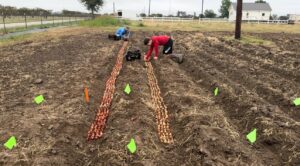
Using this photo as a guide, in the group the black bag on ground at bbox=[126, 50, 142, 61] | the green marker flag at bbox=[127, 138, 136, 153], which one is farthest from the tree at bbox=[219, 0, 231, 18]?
the green marker flag at bbox=[127, 138, 136, 153]

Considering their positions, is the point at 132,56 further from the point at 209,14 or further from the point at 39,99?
the point at 209,14

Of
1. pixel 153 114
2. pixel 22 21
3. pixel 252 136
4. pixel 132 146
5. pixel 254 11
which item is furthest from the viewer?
pixel 254 11

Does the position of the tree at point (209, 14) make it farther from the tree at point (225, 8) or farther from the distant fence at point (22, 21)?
the distant fence at point (22, 21)

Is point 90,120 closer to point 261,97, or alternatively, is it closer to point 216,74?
point 261,97

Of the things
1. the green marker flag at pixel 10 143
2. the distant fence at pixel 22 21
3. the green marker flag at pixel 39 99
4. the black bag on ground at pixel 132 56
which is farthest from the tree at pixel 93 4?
the green marker flag at pixel 10 143

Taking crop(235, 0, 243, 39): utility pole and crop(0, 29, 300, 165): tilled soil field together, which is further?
crop(235, 0, 243, 39): utility pole

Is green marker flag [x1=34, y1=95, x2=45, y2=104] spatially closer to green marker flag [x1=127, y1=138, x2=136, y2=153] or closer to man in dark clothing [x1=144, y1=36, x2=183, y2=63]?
green marker flag [x1=127, y1=138, x2=136, y2=153]

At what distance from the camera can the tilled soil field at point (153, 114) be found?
16.6 ft

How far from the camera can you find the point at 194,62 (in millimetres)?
12383

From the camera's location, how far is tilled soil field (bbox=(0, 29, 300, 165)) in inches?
199

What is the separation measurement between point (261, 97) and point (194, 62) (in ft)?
15.2

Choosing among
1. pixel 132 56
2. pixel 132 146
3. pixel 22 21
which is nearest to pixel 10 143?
pixel 132 146

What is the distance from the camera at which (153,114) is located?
6.80 meters

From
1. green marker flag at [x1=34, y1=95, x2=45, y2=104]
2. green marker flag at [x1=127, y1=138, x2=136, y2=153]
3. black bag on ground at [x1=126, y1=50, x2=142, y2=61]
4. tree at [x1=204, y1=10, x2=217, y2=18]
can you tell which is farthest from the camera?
tree at [x1=204, y1=10, x2=217, y2=18]
